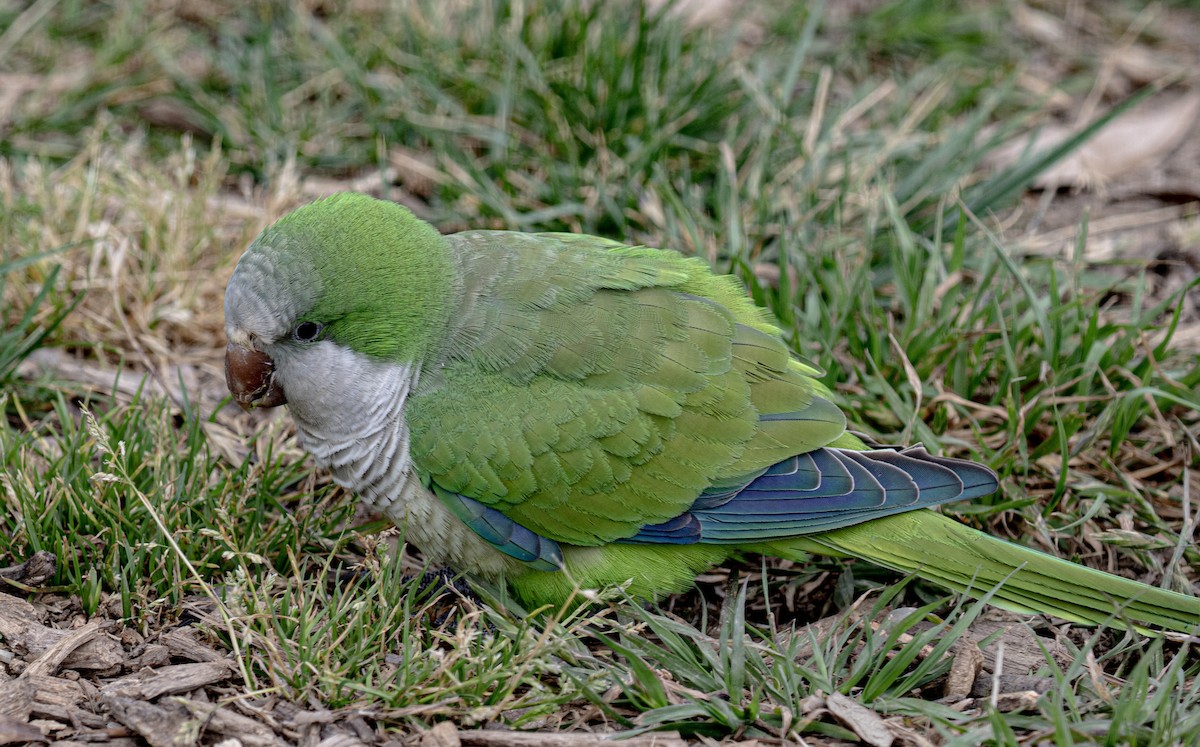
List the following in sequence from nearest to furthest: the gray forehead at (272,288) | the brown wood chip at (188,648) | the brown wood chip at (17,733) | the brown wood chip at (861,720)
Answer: the brown wood chip at (17,733) < the brown wood chip at (861,720) < the brown wood chip at (188,648) < the gray forehead at (272,288)

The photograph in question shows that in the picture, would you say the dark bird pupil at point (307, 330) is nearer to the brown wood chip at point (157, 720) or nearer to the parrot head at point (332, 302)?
the parrot head at point (332, 302)

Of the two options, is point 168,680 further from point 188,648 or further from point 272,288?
point 272,288

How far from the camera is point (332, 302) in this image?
329 cm

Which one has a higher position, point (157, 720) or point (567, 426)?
point (567, 426)

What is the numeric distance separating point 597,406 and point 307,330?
3.04 feet

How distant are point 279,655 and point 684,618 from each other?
1.32 meters

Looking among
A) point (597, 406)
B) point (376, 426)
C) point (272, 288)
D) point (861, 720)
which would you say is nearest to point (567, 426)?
point (597, 406)

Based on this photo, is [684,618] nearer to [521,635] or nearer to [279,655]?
[521,635]

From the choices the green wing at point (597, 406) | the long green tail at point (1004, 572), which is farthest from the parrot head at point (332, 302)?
the long green tail at point (1004, 572)

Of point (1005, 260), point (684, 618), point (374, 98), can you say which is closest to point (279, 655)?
point (684, 618)

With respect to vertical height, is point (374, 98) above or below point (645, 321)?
above

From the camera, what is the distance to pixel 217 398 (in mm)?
4281

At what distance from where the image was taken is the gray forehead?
10.7 feet

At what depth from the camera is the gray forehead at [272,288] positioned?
10.7ft
